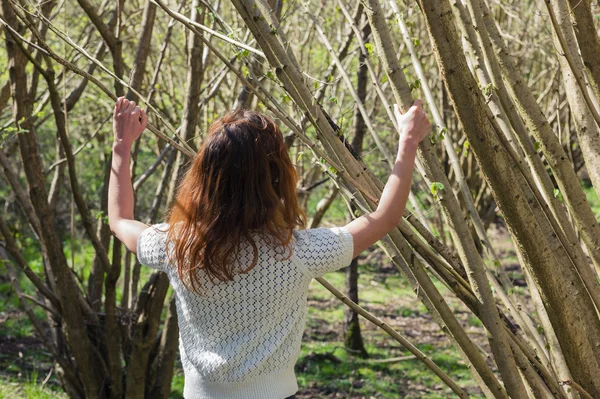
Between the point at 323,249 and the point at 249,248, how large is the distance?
18 centimetres

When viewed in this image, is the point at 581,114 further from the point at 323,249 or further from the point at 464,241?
the point at 323,249

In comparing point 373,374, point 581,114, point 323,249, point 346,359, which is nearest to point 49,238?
point 323,249

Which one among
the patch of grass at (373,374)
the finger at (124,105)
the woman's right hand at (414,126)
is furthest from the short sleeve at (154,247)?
the patch of grass at (373,374)

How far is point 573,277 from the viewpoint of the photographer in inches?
88.1

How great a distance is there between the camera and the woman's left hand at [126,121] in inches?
80.3

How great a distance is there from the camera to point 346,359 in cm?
652

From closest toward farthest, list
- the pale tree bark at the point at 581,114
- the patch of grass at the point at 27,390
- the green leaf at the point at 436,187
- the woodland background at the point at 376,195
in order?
the green leaf at the point at 436,187
the woodland background at the point at 376,195
the pale tree bark at the point at 581,114
the patch of grass at the point at 27,390

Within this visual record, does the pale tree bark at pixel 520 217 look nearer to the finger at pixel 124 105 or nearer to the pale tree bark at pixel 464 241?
the pale tree bark at pixel 464 241

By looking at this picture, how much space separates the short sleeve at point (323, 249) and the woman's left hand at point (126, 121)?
57 centimetres

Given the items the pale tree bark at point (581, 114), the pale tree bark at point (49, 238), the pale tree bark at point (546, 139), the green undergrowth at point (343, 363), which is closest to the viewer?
the pale tree bark at point (546, 139)

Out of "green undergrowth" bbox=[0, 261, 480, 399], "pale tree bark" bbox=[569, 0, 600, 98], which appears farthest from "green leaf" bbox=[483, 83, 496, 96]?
"green undergrowth" bbox=[0, 261, 480, 399]

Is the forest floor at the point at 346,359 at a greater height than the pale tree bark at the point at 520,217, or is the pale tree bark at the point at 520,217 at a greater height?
the pale tree bark at the point at 520,217

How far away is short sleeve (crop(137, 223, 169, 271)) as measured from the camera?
75.5 inches

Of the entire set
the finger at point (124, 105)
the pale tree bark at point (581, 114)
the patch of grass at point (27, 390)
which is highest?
the finger at point (124, 105)
